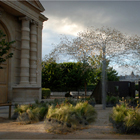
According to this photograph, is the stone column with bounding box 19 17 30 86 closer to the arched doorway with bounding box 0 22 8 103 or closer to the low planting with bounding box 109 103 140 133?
the arched doorway with bounding box 0 22 8 103

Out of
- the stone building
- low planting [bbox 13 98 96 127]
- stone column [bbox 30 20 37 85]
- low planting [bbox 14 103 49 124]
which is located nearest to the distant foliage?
stone column [bbox 30 20 37 85]

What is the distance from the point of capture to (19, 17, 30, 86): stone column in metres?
15.0

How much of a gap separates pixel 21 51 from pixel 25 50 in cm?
35

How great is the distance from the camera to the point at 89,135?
17.3 feet

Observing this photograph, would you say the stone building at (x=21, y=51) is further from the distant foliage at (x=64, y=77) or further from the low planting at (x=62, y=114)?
the distant foliage at (x=64, y=77)

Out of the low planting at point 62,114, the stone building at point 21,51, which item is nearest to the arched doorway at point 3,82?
the stone building at point 21,51

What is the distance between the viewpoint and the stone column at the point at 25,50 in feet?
49.3

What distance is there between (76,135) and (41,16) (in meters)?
13.8

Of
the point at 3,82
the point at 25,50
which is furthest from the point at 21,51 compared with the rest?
the point at 3,82

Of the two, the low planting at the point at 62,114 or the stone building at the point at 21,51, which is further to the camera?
the stone building at the point at 21,51

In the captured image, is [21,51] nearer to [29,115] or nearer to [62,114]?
[29,115]

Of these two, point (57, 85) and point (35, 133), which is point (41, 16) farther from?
point (57, 85)

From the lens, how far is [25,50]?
50.0ft

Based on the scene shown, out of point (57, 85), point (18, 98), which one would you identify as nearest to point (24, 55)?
point (18, 98)
